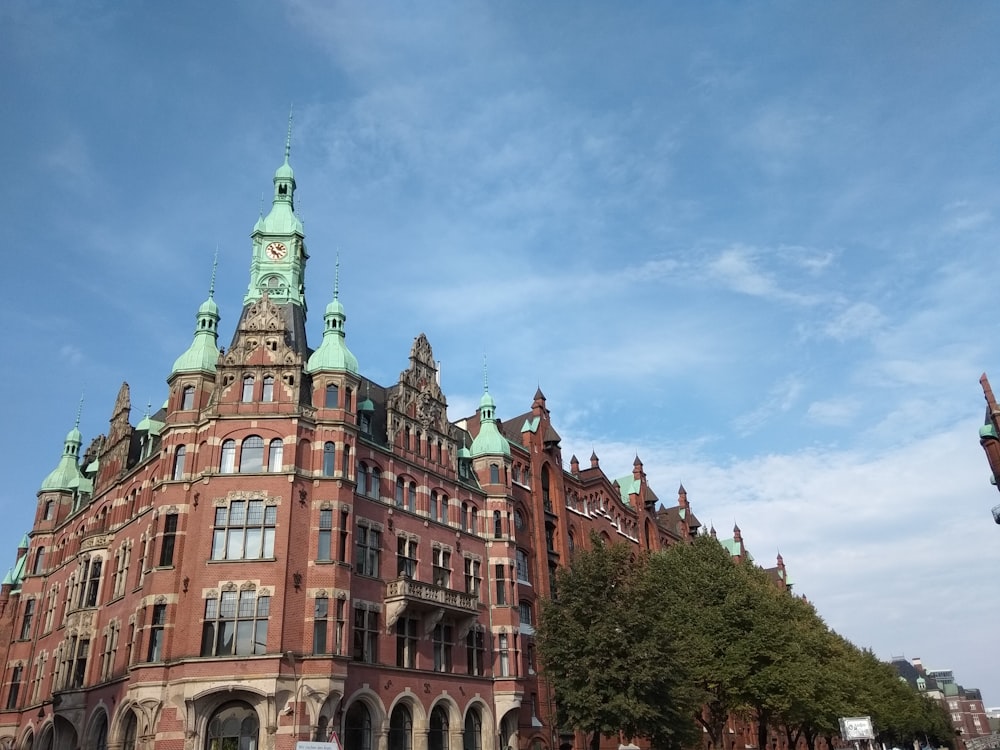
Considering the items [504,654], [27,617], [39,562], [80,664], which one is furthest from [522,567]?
[27,617]

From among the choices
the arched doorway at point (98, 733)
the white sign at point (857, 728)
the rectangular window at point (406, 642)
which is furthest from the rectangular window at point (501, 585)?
the white sign at point (857, 728)

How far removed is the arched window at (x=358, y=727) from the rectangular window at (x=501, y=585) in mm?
13361

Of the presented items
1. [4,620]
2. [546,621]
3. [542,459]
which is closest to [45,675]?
[4,620]

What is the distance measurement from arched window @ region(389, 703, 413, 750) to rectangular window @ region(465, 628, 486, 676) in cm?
601

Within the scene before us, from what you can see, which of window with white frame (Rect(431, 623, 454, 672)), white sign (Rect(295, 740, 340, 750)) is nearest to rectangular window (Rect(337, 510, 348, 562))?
window with white frame (Rect(431, 623, 454, 672))

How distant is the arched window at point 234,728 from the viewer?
3638 cm

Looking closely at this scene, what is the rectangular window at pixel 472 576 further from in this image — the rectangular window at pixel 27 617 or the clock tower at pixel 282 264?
the rectangular window at pixel 27 617

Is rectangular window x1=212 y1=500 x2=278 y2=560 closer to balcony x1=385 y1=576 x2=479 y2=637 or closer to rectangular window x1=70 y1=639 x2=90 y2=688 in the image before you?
balcony x1=385 y1=576 x2=479 y2=637

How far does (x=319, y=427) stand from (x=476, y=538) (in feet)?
50.2

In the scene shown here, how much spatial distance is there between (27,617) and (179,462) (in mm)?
26580

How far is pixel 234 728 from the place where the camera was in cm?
3688

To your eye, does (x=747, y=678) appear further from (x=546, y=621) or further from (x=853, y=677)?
(x=853, y=677)

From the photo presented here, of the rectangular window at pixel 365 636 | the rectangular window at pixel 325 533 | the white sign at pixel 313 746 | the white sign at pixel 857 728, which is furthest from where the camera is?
the white sign at pixel 857 728

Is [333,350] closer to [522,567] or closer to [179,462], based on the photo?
[179,462]
